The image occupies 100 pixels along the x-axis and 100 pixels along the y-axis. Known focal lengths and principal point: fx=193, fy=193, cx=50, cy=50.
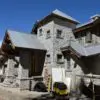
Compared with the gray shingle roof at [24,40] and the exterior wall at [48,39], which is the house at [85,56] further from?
the gray shingle roof at [24,40]

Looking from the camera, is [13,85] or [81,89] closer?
[81,89]

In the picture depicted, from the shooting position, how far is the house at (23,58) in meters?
24.3

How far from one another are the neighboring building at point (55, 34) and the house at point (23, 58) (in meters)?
1.15

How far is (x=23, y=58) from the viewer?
81.1ft

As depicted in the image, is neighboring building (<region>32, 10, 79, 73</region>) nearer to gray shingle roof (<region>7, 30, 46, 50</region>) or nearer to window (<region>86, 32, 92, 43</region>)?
gray shingle roof (<region>7, 30, 46, 50</region>)

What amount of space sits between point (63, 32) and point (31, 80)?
7943 millimetres

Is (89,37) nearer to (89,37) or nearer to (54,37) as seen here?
(89,37)

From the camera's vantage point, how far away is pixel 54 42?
83.7 feet

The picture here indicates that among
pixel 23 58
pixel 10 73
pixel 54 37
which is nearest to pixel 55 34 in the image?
pixel 54 37

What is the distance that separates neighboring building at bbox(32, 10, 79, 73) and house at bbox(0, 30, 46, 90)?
115cm

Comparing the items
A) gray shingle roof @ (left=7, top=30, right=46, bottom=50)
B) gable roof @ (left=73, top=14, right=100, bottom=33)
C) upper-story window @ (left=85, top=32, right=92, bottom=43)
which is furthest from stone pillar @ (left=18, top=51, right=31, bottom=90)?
upper-story window @ (left=85, top=32, right=92, bottom=43)

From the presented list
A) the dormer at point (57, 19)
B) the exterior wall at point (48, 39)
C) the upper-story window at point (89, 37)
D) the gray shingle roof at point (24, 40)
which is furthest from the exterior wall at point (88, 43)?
the gray shingle roof at point (24, 40)

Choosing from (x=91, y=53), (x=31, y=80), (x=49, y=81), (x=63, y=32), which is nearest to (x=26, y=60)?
(x=31, y=80)

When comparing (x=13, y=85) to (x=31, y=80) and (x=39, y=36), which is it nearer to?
(x=31, y=80)
